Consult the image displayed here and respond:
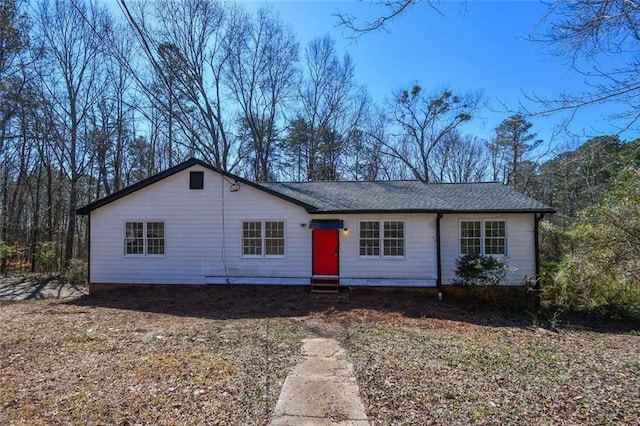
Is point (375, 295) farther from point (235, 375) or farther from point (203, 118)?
point (203, 118)

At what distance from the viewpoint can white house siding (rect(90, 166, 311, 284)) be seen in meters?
11.8

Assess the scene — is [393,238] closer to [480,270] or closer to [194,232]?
[480,270]

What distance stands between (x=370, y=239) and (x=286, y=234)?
2.86 meters

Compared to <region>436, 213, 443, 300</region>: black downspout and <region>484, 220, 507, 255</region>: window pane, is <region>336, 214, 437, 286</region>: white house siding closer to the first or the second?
<region>436, 213, 443, 300</region>: black downspout

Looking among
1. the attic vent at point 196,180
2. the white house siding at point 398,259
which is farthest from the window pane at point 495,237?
the attic vent at point 196,180

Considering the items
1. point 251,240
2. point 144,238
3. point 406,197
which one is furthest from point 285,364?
point 144,238

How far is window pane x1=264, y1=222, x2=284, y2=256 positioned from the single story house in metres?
0.04

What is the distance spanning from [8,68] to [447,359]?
22200 millimetres

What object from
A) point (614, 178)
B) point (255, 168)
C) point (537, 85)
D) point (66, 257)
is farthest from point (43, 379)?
point (255, 168)

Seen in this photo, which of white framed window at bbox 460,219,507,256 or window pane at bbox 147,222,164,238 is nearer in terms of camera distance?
white framed window at bbox 460,219,507,256

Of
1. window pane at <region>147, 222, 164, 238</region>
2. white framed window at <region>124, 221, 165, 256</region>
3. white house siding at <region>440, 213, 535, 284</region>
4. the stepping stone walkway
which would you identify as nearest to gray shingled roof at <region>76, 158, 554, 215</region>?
white house siding at <region>440, 213, 535, 284</region>

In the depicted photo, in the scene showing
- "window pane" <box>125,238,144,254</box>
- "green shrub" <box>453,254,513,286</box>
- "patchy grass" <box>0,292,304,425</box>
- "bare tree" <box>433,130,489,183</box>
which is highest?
"bare tree" <box>433,130,489,183</box>

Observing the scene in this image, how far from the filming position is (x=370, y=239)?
11.7 m

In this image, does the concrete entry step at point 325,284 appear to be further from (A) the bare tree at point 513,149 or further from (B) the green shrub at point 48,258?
(A) the bare tree at point 513,149
